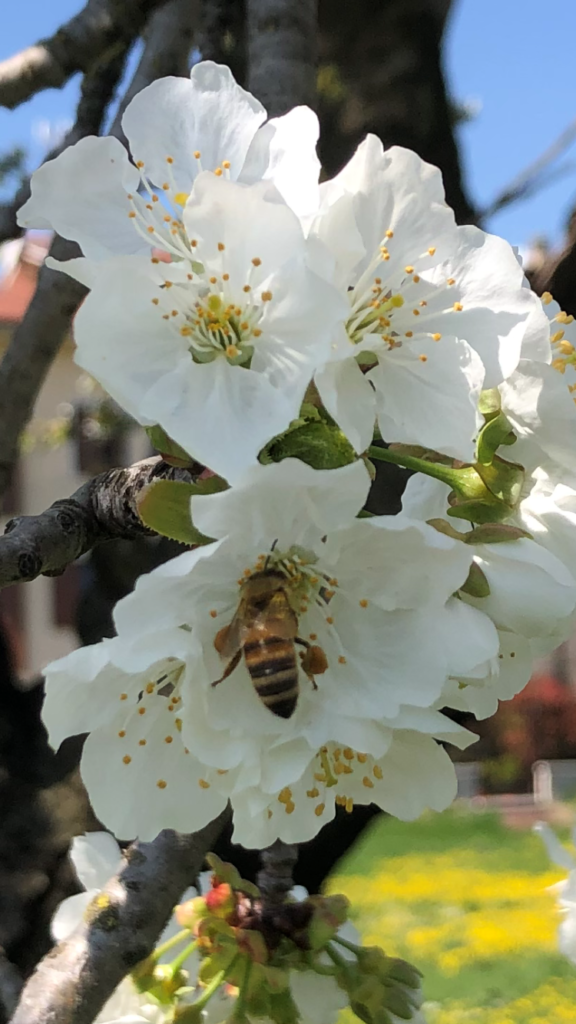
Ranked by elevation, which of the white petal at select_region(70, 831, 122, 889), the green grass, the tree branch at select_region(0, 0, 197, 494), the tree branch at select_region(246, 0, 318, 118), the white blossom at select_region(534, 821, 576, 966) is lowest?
the green grass

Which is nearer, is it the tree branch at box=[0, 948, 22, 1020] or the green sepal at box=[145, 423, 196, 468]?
the green sepal at box=[145, 423, 196, 468]

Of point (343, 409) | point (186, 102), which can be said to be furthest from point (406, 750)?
point (186, 102)

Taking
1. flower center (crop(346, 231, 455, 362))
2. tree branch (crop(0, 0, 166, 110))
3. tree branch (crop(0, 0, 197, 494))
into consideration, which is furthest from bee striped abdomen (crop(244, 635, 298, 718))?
tree branch (crop(0, 0, 166, 110))

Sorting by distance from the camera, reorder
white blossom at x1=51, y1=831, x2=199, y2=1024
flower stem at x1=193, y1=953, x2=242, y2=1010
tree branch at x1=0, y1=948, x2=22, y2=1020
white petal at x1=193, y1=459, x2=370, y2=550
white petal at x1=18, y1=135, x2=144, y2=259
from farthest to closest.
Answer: tree branch at x1=0, y1=948, x2=22, y2=1020, white blossom at x1=51, y1=831, x2=199, y2=1024, flower stem at x1=193, y1=953, x2=242, y2=1010, white petal at x1=18, y1=135, x2=144, y2=259, white petal at x1=193, y1=459, x2=370, y2=550

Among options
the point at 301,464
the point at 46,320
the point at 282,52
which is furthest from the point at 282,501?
the point at 46,320

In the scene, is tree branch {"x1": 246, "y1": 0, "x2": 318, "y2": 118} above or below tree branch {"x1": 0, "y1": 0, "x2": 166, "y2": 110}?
above

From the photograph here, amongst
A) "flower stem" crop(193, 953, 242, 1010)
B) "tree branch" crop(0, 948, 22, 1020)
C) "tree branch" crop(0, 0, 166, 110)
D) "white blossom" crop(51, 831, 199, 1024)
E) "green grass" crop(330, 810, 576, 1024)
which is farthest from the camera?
"green grass" crop(330, 810, 576, 1024)

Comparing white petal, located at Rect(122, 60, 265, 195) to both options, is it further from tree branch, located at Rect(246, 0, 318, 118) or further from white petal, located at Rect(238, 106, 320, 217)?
tree branch, located at Rect(246, 0, 318, 118)

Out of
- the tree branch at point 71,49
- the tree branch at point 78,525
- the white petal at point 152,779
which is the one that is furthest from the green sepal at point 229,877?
the tree branch at point 71,49
